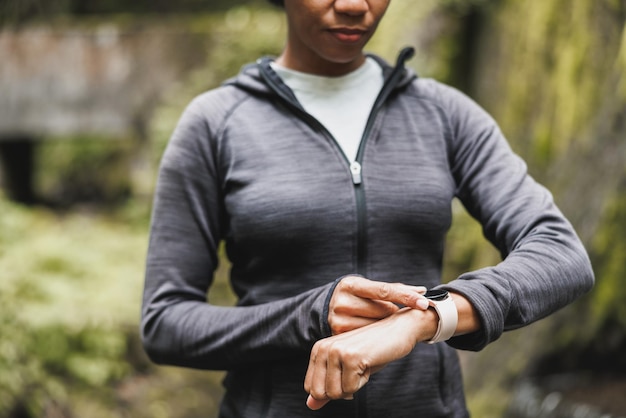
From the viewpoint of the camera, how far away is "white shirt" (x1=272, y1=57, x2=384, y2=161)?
2002mm

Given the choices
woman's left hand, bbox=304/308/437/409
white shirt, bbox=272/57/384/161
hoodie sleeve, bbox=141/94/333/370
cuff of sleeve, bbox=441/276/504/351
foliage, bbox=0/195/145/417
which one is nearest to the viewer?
woman's left hand, bbox=304/308/437/409

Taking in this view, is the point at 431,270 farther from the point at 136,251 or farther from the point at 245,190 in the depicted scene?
the point at 136,251

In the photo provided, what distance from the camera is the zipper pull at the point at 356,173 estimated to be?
6.22 ft

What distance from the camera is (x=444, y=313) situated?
5.13 feet

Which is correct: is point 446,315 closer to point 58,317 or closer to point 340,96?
point 340,96

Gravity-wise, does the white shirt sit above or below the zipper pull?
above

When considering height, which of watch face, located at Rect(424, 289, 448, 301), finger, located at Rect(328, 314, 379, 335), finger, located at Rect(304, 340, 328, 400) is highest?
watch face, located at Rect(424, 289, 448, 301)

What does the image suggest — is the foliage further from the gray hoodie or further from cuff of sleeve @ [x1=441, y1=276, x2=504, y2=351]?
cuff of sleeve @ [x1=441, y1=276, x2=504, y2=351]

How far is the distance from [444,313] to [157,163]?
7.41 m

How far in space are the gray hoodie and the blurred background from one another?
1956 millimetres

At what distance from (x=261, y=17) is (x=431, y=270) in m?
7.97

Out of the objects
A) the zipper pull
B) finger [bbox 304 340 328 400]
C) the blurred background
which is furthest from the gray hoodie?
the blurred background

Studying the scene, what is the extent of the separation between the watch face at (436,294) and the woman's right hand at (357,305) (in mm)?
12

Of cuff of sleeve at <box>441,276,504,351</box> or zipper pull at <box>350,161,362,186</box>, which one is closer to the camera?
cuff of sleeve at <box>441,276,504,351</box>
